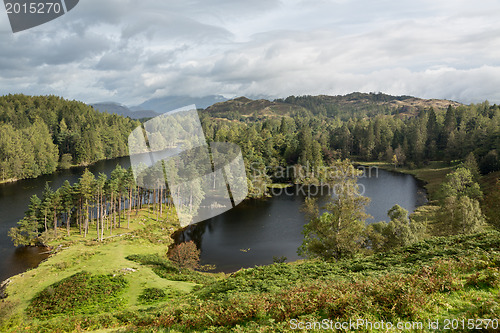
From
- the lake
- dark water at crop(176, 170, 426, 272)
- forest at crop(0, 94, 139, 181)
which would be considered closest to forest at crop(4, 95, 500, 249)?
forest at crop(0, 94, 139, 181)

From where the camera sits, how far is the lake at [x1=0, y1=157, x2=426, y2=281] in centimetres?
3669

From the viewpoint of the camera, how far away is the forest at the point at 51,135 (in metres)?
88.1

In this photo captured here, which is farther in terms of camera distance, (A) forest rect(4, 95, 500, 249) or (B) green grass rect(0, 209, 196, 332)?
(A) forest rect(4, 95, 500, 249)

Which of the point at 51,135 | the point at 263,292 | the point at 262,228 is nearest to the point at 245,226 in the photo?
the point at 262,228

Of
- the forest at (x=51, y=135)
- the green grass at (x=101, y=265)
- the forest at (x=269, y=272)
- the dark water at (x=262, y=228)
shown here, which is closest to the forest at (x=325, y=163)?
the forest at (x=269, y=272)

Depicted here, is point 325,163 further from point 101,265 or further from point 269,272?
point 269,272

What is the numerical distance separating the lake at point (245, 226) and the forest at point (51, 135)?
40.1 ft

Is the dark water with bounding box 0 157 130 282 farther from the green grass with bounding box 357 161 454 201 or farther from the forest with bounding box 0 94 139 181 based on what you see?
the green grass with bounding box 357 161 454 201

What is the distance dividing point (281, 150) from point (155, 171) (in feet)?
187

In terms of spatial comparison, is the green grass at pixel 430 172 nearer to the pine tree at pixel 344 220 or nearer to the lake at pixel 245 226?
the lake at pixel 245 226

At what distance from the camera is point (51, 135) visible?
400ft

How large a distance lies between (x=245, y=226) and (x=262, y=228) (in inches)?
136

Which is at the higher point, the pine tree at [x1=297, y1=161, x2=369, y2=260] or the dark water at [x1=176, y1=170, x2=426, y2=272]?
the pine tree at [x1=297, y1=161, x2=369, y2=260]

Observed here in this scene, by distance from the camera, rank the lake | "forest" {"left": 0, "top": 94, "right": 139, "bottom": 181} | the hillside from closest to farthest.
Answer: the hillside, the lake, "forest" {"left": 0, "top": 94, "right": 139, "bottom": 181}
